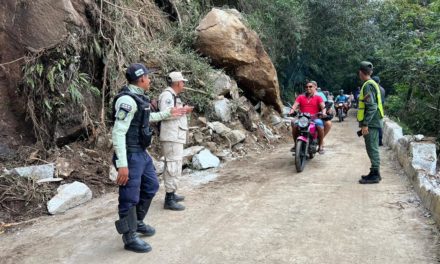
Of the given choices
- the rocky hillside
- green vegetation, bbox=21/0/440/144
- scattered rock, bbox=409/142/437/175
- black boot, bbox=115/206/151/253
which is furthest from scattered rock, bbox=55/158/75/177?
scattered rock, bbox=409/142/437/175

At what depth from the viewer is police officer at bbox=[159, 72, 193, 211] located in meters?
5.38

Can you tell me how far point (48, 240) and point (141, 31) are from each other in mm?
6366

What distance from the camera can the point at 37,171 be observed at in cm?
602

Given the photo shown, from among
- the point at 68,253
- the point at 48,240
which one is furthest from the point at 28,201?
the point at 68,253

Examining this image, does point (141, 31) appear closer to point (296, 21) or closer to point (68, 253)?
point (68, 253)

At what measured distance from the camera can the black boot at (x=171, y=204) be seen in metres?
5.47

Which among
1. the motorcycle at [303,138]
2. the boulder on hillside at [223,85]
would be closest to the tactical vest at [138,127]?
the motorcycle at [303,138]

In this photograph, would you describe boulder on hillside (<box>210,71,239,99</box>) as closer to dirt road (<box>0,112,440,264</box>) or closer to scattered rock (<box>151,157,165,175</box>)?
scattered rock (<box>151,157,165,175</box>)

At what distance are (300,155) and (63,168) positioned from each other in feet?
13.3

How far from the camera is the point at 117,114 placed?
12.9 feet

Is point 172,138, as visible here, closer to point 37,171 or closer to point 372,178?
point 37,171

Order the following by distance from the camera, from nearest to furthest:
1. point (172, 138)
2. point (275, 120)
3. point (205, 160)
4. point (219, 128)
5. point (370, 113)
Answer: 1. point (172, 138)
2. point (370, 113)
3. point (205, 160)
4. point (219, 128)
5. point (275, 120)

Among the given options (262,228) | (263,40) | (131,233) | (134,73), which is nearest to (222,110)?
(262,228)

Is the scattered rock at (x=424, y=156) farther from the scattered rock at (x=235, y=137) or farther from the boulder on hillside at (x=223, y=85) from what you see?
the boulder on hillside at (x=223, y=85)
